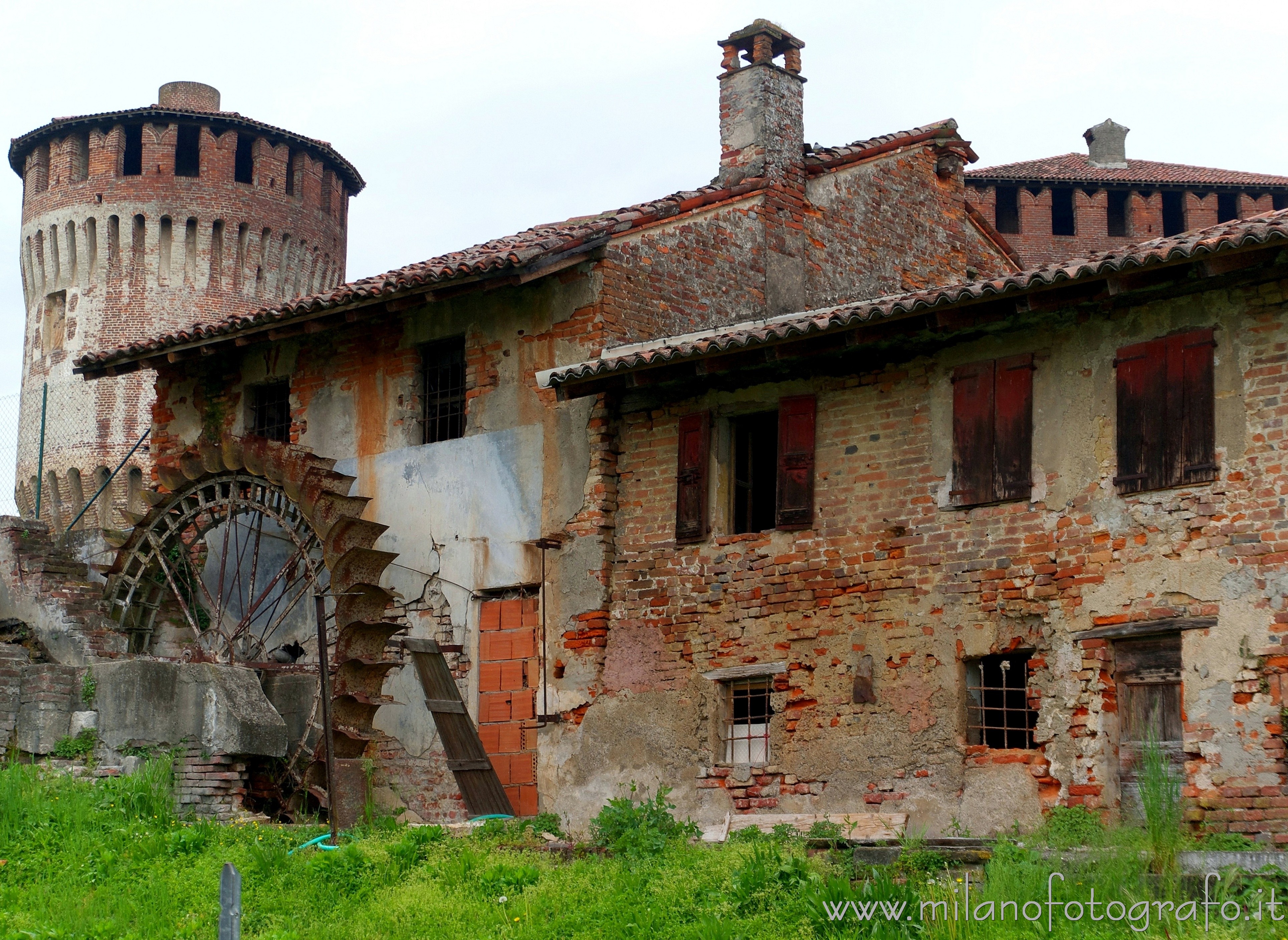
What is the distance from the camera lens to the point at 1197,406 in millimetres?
11180

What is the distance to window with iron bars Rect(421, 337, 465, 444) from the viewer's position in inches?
634

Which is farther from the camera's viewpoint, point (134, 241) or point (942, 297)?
point (134, 241)

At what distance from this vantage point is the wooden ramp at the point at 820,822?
11859 millimetres

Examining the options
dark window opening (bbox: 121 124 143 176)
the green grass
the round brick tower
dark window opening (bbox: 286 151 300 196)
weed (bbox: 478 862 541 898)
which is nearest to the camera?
the green grass

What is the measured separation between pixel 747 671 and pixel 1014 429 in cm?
290

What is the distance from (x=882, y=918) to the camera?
352 inches

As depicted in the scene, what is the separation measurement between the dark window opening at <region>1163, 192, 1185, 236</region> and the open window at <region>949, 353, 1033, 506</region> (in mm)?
18330

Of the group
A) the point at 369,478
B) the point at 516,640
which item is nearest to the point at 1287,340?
the point at 516,640

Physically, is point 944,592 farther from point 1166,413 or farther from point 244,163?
point 244,163

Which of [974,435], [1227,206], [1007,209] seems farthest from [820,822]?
[1227,206]

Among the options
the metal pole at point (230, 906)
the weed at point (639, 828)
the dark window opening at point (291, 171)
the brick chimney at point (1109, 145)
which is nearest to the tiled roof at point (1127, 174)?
the brick chimney at point (1109, 145)

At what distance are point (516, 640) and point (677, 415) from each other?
2596 mm

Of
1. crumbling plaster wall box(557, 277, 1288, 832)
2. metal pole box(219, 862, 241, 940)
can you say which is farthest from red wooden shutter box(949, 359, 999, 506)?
metal pole box(219, 862, 241, 940)

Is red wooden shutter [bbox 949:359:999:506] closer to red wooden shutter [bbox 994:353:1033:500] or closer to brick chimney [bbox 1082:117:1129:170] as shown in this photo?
red wooden shutter [bbox 994:353:1033:500]
